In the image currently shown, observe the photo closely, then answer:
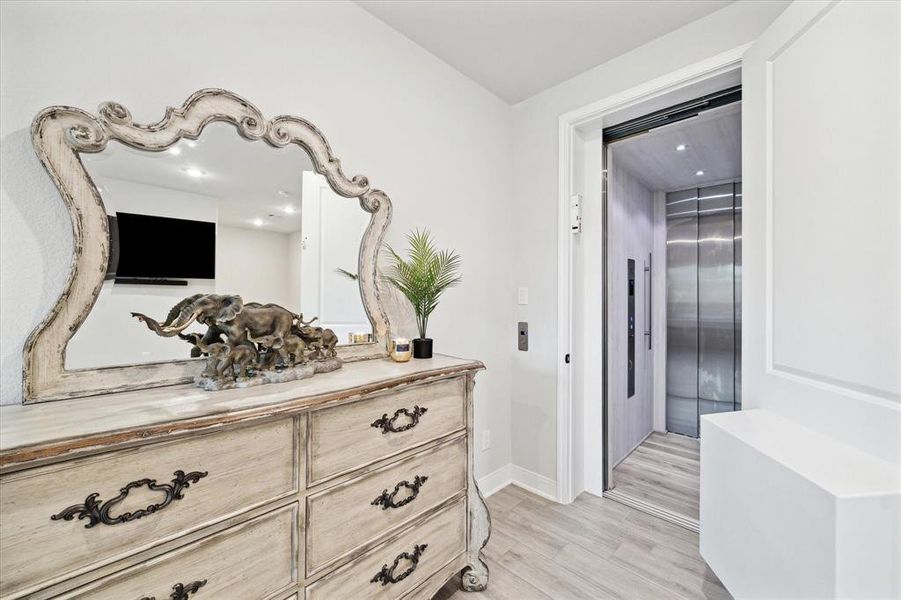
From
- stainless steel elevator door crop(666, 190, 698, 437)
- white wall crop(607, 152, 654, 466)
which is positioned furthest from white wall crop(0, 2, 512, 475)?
stainless steel elevator door crop(666, 190, 698, 437)

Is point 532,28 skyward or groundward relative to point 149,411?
skyward

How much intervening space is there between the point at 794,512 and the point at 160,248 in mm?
2096

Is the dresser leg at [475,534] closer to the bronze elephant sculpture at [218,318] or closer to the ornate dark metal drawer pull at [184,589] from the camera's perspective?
the bronze elephant sculpture at [218,318]

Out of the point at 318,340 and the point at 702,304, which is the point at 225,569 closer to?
the point at 318,340

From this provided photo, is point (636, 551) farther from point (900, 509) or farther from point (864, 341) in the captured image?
point (864, 341)

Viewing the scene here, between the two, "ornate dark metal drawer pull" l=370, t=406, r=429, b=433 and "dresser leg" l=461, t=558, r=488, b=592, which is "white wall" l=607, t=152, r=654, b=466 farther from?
"ornate dark metal drawer pull" l=370, t=406, r=429, b=433

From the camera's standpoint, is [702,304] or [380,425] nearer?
[380,425]

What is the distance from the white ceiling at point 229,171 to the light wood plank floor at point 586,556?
6.01ft

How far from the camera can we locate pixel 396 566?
1328mm

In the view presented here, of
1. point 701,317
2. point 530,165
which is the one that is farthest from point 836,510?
point 701,317

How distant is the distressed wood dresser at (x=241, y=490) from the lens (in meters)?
0.74

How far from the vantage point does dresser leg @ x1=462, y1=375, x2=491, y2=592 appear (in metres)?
1.61

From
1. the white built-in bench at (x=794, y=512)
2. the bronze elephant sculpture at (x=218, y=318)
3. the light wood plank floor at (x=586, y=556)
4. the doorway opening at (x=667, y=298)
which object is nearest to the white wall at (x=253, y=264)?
the bronze elephant sculpture at (x=218, y=318)

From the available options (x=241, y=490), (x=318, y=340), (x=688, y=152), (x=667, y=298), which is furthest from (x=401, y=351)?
(x=667, y=298)
